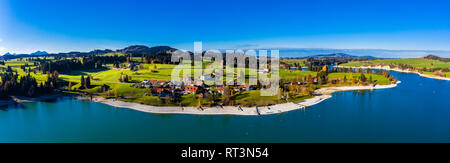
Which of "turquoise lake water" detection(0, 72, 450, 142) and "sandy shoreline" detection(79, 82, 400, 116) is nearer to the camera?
"turquoise lake water" detection(0, 72, 450, 142)

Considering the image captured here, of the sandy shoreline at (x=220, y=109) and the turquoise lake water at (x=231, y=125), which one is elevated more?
the sandy shoreline at (x=220, y=109)

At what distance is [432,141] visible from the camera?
23.3 m

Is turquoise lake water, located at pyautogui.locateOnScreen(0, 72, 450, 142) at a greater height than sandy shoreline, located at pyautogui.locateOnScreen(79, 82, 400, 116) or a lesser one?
lesser

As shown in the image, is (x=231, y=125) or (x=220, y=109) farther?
(x=220, y=109)

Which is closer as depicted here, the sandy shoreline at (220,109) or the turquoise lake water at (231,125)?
the turquoise lake water at (231,125)

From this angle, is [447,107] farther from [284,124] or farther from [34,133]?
[34,133]

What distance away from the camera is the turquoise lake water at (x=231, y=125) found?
24422mm

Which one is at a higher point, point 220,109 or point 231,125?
point 220,109

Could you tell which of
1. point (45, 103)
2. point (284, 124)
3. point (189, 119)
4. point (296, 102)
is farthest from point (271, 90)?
point (45, 103)

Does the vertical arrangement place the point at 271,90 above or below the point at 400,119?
above

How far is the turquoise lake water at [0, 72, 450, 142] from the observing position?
24.4 metres

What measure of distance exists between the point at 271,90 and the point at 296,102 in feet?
24.7

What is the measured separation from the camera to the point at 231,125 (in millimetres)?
28297

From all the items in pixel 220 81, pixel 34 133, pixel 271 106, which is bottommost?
pixel 34 133
